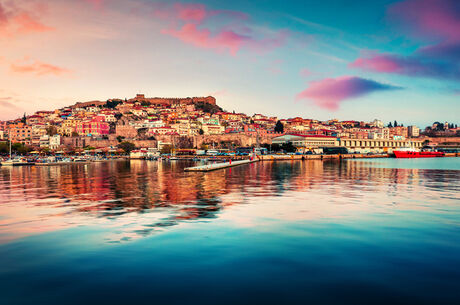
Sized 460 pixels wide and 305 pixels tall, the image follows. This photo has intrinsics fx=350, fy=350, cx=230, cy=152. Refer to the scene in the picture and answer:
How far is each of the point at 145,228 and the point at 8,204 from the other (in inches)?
373

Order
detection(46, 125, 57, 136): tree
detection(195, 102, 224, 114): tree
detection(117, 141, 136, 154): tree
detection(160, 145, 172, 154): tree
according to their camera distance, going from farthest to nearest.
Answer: detection(195, 102, 224, 114): tree → detection(46, 125, 57, 136): tree → detection(160, 145, 172, 154): tree → detection(117, 141, 136, 154): tree

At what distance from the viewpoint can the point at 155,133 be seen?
120 metres

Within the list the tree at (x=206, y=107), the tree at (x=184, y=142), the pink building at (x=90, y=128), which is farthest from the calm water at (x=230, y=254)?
the tree at (x=206, y=107)

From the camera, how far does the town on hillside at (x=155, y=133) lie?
374ft

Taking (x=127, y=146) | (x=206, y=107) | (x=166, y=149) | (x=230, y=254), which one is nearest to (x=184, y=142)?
(x=166, y=149)

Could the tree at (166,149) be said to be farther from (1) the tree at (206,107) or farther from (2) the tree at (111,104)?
(2) the tree at (111,104)

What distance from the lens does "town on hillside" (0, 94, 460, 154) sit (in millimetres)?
113938

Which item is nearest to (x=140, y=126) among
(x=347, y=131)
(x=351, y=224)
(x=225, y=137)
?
(x=225, y=137)

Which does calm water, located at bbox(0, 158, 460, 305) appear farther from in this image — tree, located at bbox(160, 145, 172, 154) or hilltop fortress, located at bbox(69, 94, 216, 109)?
hilltop fortress, located at bbox(69, 94, 216, 109)

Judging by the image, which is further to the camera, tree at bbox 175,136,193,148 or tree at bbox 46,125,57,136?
tree at bbox 46,125,57,136

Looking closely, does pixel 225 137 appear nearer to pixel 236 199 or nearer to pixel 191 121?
pixel 191 121

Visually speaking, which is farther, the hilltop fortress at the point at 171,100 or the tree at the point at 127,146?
the hilltop fortress at the point at 171,100

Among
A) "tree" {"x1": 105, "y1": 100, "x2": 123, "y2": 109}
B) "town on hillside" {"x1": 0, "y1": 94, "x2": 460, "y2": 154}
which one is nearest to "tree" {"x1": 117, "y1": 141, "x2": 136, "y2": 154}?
"town on hillside" {"x1": 0, "y1": 94, "x2": 460, "y2": 154}

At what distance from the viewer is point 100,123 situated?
12456 centimetres
